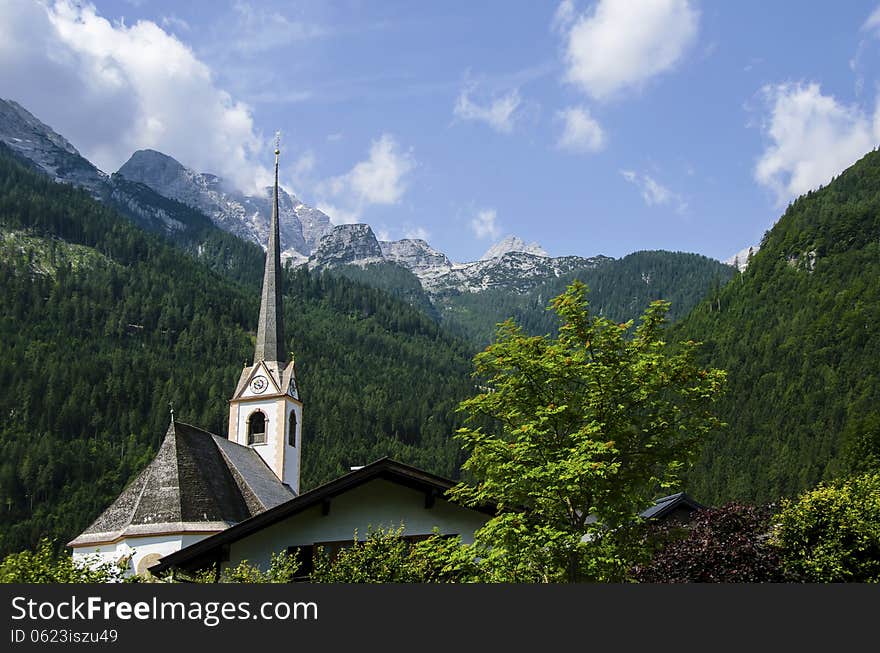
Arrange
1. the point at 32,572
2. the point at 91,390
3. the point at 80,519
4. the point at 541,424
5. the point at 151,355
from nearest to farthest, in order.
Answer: the point at 32,572 < the point at 541,424 < the point at 80,519 < the point at 91,390 < the point at 151,355

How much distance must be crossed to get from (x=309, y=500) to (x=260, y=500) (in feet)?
80.2

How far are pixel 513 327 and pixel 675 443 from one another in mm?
4401

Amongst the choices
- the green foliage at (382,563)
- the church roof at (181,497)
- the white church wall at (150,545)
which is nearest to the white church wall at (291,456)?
the church roof at (181,497)

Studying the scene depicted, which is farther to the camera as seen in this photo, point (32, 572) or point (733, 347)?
point (733, 347)

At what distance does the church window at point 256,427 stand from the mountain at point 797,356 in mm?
77223

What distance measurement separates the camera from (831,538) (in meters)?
20.2

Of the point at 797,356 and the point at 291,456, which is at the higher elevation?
the point at 797,356

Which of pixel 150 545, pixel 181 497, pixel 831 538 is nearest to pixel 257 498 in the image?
pixel 181 497

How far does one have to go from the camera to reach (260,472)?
5394 centimetres

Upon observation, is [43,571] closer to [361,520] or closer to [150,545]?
[361,520]

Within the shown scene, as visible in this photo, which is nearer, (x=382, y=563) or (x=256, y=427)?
(x=382, y=563)

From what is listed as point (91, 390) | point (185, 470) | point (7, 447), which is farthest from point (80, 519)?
point (185, 470)

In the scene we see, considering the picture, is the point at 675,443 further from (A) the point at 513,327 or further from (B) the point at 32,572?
(B) the point at 32,572

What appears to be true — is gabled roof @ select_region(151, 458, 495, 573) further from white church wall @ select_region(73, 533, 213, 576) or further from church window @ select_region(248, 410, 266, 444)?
church window @ select_region(248, 410, 266, 444)
